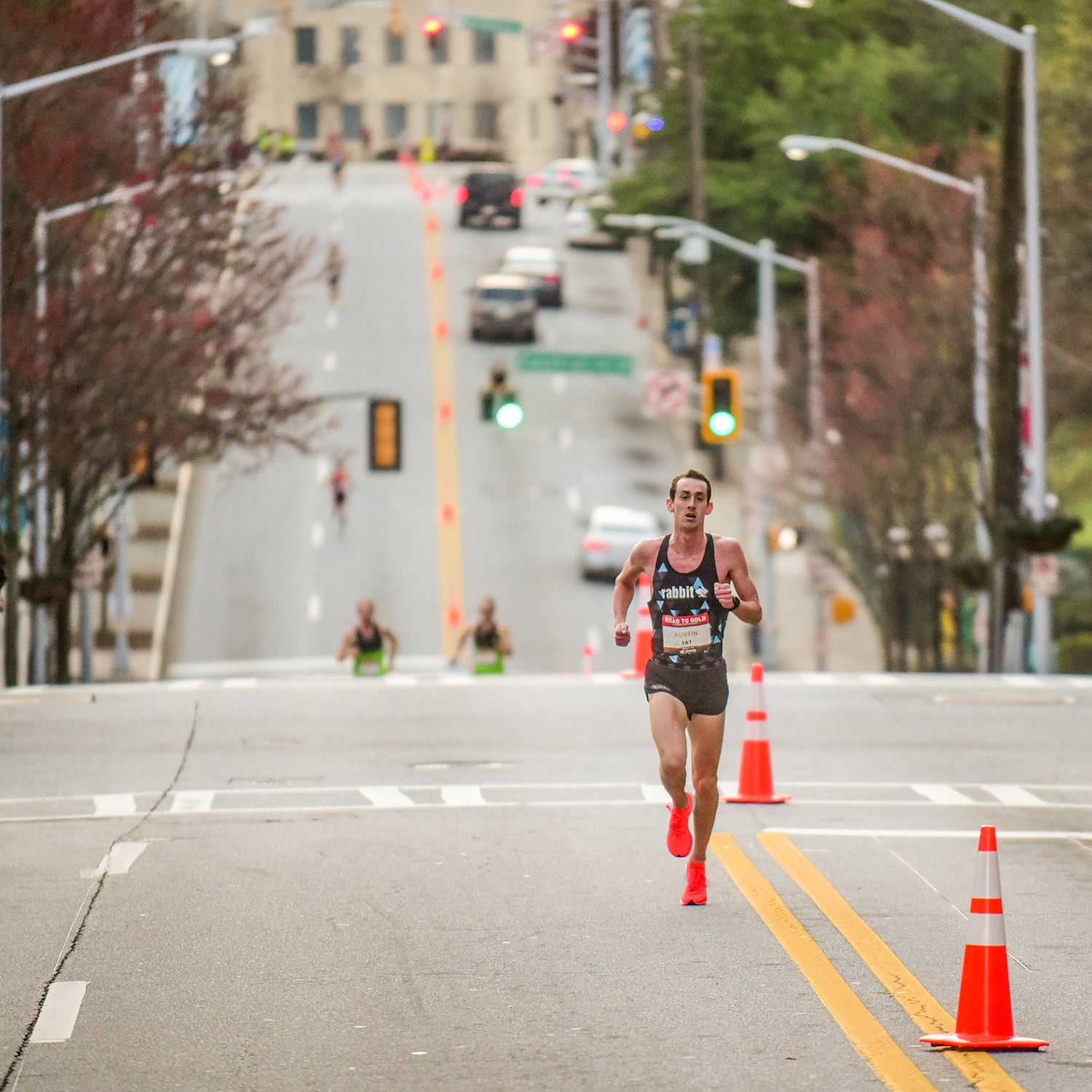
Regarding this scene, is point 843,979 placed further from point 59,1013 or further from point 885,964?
point 59,1013

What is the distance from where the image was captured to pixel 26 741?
19.7 m

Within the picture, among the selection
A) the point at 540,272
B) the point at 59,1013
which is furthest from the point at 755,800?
the point at 540,272

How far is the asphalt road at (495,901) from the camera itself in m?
8.48

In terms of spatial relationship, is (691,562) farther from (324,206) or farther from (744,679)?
(324,206)

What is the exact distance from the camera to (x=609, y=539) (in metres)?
54.3

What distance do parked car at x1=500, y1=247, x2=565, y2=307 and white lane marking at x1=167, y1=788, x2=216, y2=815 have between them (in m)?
62.0

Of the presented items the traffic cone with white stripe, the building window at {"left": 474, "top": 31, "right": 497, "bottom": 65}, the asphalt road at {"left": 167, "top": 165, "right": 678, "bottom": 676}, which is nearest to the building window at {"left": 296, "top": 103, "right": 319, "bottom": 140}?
the building window at {"left": 474, "top": 31, "right": 497, "bottom": 65}

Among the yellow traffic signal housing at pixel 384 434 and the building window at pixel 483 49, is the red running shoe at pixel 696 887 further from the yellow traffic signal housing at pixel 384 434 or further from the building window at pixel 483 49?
the building window at pixel 483 49

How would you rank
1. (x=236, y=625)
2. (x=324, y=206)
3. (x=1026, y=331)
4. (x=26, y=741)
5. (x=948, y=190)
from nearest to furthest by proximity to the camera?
(x=26, y=741) → (x=1026, y=331) → (x=948, y=190) → (x=236, y=625) → (x=324, y=206)

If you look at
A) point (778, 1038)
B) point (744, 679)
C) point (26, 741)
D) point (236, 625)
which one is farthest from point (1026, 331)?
point (778, 1038)

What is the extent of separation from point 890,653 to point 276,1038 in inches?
1578

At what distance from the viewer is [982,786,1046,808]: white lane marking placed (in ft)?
51.9

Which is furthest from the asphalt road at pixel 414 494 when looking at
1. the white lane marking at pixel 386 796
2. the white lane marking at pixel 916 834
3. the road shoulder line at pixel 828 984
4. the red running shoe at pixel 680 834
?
the red running shoe at pixel 680 834

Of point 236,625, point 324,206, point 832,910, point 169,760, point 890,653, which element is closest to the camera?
point 832,910
